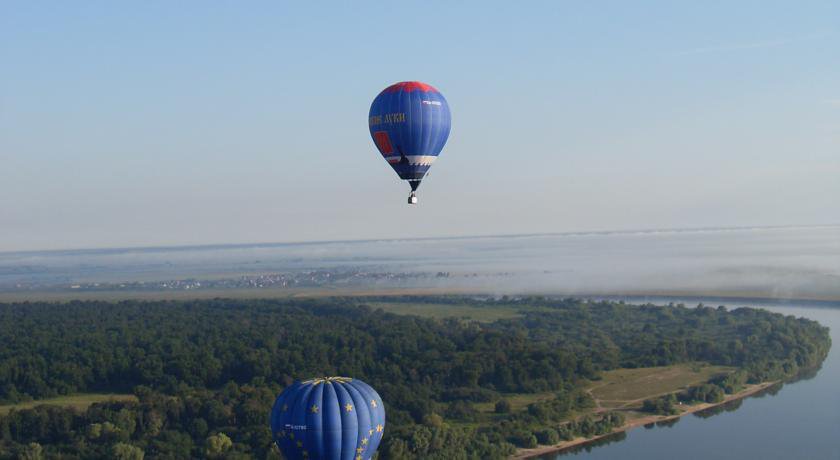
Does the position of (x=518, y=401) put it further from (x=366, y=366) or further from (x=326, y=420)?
(x=326, y=420)

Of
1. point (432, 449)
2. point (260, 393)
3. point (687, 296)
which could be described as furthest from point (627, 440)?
point (687, 296)

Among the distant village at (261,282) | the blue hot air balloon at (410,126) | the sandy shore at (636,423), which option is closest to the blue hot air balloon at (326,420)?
the blue hot air balloon at (410,126)

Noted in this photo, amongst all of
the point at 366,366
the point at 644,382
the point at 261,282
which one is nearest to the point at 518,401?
the point at 644,382

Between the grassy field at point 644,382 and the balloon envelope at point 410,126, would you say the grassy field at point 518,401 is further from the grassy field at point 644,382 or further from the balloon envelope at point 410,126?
the balloon envelope at point 410,126

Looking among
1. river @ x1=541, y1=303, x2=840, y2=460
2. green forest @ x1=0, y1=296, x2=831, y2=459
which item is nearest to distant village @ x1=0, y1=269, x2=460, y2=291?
green forest @ x1=0, y1=296, x2=831, y2=459

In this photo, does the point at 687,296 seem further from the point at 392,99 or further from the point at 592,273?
the point at 392,99

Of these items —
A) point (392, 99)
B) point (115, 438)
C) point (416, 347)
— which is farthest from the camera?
point (416, 347)
